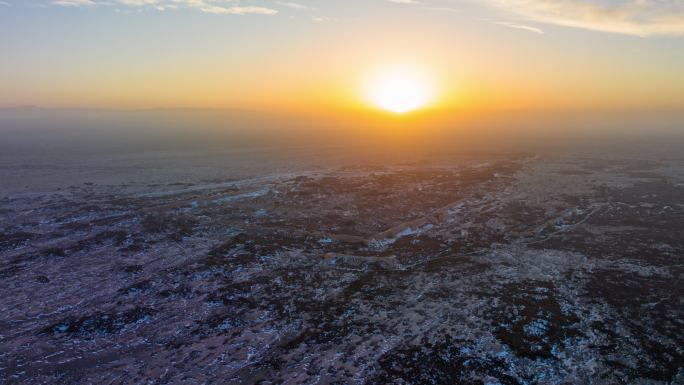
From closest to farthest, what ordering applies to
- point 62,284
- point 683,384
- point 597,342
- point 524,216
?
1. point 683,384
2. point 597,342
3. point 62,284
4. point 524,216

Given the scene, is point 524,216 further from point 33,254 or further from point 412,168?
point 33,254

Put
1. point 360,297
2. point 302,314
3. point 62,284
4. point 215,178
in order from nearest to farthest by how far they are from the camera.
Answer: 1. point 302,314
2. point 360,297
3. point 62,284
4. point 215,178

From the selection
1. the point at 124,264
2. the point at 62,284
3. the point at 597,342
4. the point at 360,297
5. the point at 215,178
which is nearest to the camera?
the point at 597,342

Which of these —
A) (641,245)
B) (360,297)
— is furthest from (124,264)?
(641,245)

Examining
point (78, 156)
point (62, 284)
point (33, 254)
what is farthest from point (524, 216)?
point (78, 156)

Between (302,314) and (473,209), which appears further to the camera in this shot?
(473,209)

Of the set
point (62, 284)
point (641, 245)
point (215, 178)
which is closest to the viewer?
point (62, 284)

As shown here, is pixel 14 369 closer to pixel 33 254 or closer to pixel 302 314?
pixel 302 314

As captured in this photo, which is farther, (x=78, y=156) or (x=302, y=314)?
(x=78, y=156)
